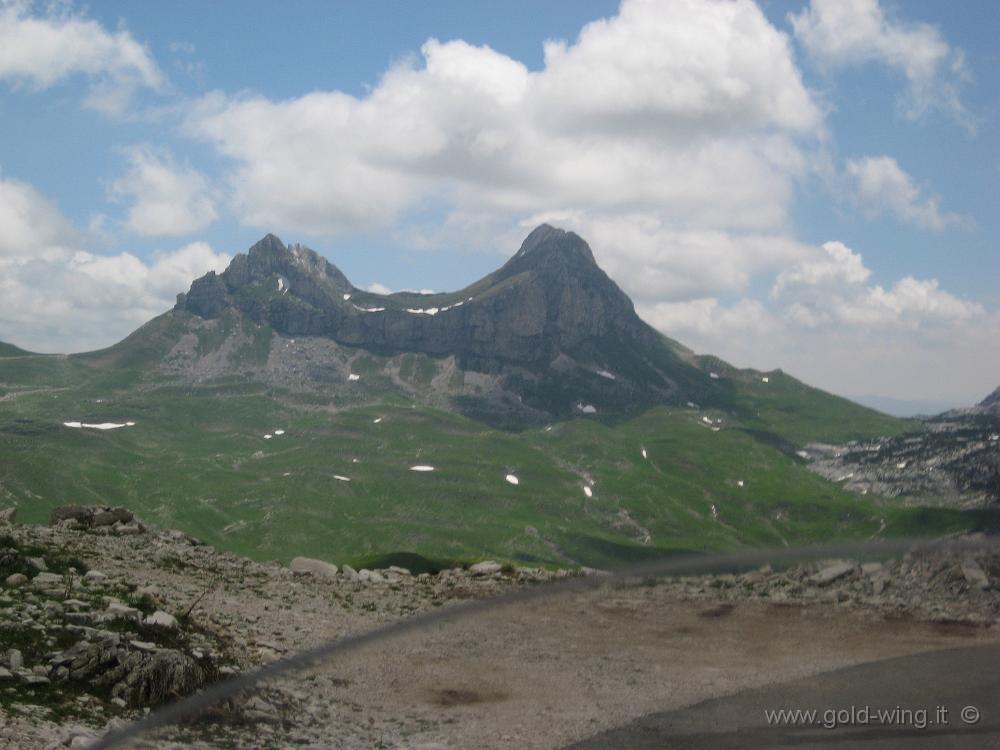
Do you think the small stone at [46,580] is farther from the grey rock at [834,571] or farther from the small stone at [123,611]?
the grey rock at [834,571]

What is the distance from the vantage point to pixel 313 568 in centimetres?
2292

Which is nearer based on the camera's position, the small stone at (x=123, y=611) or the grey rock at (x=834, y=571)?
the grey rock at (x=834, y=571)

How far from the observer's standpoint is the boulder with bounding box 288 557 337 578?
2213 cm

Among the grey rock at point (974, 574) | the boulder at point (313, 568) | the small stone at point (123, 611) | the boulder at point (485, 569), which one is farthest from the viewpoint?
the boulder at point (313, 568)

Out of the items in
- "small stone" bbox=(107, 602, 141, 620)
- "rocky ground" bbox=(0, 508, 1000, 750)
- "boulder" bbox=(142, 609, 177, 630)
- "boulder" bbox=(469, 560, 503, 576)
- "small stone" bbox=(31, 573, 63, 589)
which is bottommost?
"boulder" bbox=(469, 560, 503, 576)

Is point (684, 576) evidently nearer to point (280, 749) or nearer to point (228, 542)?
point (280, 749)

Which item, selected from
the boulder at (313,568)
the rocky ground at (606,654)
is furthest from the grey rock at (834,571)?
the boulder at (313,568)

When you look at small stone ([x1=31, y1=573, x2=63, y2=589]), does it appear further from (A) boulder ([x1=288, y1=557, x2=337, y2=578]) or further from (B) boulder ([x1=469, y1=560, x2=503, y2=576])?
(B) boulder ([x1=469, y1=560, x2=503, y2=576])

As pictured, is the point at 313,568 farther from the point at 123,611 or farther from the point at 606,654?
the point at 606,654

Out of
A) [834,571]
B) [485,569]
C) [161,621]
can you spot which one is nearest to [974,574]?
[834,571]

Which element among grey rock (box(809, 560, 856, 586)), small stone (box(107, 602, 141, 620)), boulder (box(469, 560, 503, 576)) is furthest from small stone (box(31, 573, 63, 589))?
grey rock (box(809, 560, 856, 586))

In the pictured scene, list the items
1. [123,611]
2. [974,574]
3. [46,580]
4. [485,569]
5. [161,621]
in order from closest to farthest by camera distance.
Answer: [974,574] < [161,621] < [123,611] < [46,580] < [485,569]

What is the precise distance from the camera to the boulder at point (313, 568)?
22133 mm

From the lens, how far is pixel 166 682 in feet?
22.9
